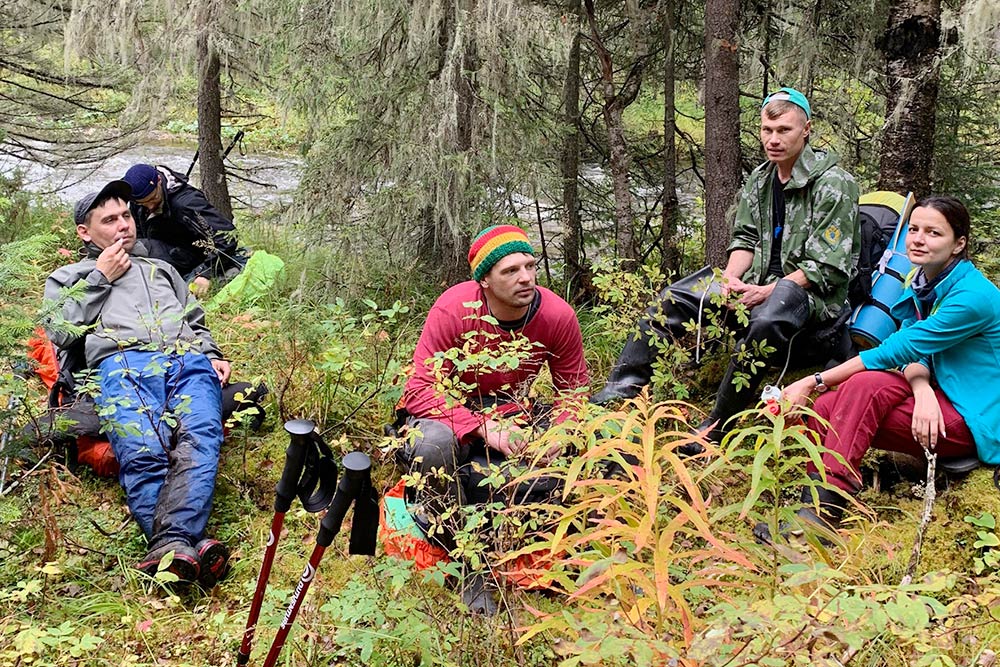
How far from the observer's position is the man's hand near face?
171 inches

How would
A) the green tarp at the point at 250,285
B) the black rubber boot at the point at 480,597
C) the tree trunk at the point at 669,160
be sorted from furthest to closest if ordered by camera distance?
the tree trunk at the point at 669,160 → the green tarp at the point at 250,285 → the black rubber boot at the point at 480,597

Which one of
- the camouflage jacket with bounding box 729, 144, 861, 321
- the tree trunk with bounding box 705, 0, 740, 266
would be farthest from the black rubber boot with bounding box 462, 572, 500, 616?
the tree trunk with bounding box 705, 0, 740, 266

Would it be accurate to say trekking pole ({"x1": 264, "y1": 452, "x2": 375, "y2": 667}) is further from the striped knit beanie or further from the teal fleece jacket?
the teal fleece jacket

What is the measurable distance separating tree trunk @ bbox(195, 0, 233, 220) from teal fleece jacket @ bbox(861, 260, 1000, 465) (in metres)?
6.47

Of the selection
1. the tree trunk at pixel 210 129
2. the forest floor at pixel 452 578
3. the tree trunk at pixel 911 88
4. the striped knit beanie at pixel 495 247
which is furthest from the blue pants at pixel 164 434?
the tree trunk at pixel 911 88

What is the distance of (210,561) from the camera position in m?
3.52

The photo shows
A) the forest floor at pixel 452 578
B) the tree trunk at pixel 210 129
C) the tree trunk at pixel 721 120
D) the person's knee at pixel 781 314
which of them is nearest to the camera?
the forest floor at pixel 452 578

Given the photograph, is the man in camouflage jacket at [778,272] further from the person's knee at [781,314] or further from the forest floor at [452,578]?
the forest floor at [452,578]

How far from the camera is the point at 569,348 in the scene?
3.85 m

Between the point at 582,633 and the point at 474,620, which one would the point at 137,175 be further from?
the point at 582,633

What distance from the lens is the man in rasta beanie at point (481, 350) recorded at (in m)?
3.46

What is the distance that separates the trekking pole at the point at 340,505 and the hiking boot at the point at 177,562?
115 centimetres

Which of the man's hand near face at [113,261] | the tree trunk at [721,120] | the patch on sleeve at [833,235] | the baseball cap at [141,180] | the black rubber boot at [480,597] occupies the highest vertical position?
the tree trunk at [721,120]

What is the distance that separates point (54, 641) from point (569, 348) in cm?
234
